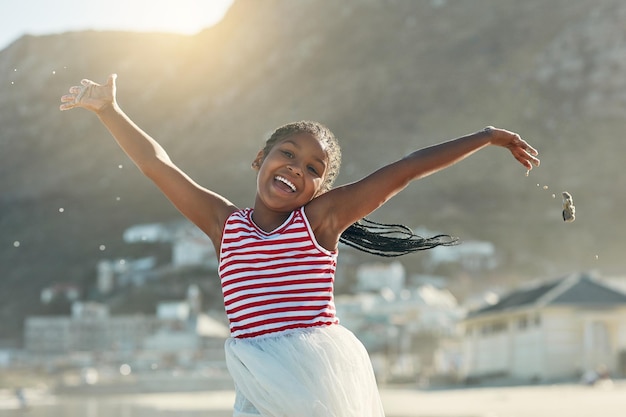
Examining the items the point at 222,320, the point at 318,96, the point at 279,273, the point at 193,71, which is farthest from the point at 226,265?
the point at 193,71

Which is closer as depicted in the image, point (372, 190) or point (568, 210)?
point (372, 190)

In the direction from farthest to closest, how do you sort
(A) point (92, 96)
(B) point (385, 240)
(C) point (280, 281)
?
1. (A) point (92, 96)
2. (B) point (385, 240)
3. (C) point (280, 281)

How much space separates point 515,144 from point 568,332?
110ft

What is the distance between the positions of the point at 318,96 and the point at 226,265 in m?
143

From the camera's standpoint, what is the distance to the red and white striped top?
2.57 meters

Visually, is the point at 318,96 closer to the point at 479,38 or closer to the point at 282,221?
the point at 479,38

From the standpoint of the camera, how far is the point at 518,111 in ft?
438

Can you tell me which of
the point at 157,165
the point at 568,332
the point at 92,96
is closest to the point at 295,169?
the point at 157,165

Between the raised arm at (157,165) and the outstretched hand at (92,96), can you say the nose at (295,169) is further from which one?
the outstretched hand at (92,96)

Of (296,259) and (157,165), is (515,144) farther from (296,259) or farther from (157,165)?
(157,165)

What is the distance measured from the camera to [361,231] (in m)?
3.00

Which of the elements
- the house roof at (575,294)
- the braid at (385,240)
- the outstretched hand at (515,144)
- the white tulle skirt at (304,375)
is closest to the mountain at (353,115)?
the house roof at (575,294)

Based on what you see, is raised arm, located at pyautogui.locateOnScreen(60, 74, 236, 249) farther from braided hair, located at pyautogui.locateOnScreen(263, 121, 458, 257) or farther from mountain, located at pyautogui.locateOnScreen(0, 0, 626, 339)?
mountain, located at pyautogui.locateOnScreen(0, 0, 626, 339)

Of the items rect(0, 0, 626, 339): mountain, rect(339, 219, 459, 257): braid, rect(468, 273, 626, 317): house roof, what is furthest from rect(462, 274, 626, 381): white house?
rect(0, 0, 626, 339): mountain
